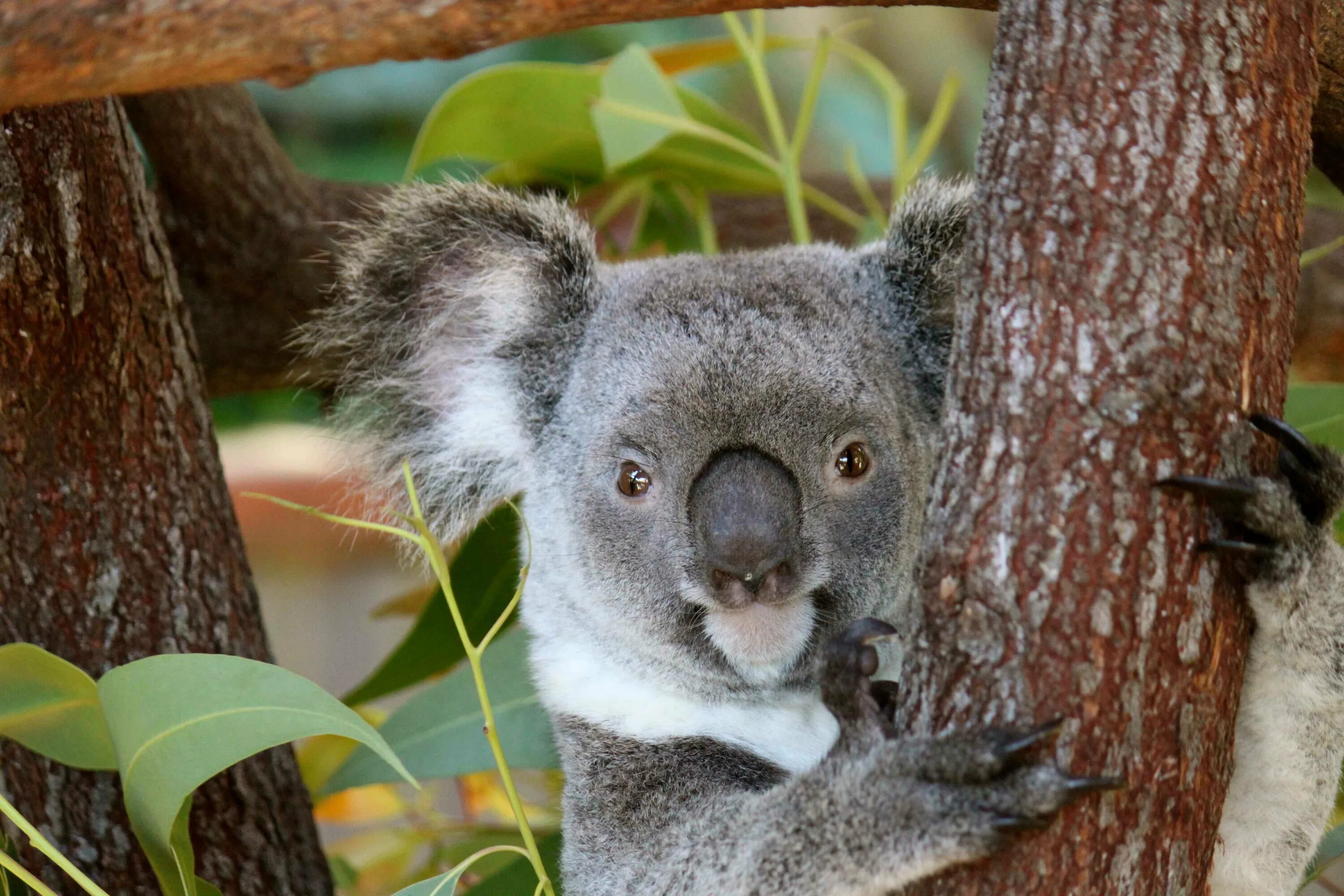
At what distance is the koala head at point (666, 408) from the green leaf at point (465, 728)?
1.23ft

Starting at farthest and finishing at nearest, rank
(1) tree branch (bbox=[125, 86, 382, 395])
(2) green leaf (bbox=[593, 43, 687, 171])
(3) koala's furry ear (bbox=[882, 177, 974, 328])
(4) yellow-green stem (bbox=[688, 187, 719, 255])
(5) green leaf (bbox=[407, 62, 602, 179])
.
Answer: (4) yellow-green stem (bbox=[688, 187, 719, 255]) → (1) tree branch (bbox=[125, 86, 382, 395]) → (5) green leaf (bbox=[407, 62, 602, 179]) → (2) green leaf (bbox=[593, 43, 687, 171]) → (3) koala's furry ear (bbox=[882, 177, 974, 328])

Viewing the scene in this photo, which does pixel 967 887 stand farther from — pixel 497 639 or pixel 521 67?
pixel 521 67

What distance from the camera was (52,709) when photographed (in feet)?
5.68

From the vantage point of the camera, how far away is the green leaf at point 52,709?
168cm

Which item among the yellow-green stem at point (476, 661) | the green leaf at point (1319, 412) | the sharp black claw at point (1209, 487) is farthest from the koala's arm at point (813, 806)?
the green leaf at point (1319, 412)

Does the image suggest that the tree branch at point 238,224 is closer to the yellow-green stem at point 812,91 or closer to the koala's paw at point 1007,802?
the yellow-green stem at point 812,91

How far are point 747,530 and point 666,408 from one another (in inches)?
11.5

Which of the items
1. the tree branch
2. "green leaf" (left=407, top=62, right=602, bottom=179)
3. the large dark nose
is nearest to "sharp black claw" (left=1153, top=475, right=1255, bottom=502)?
the large dark nose

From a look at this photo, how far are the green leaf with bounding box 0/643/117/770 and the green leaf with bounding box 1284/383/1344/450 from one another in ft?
6.21

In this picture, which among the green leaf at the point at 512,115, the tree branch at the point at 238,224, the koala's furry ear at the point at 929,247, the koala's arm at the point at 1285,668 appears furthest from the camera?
the tree branch at the point at 238,224

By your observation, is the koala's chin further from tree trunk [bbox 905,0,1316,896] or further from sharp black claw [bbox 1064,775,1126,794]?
sharp black claw [bbox 1064,775,1126,794]

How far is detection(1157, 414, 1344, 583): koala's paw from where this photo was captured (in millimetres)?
1317

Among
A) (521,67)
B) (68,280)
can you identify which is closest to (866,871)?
(68,280)

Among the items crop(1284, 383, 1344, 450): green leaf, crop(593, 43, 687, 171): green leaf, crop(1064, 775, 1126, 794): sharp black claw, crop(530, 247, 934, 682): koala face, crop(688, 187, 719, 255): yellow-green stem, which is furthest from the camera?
crop(688, 187, 719, 255): yellow-green stem
